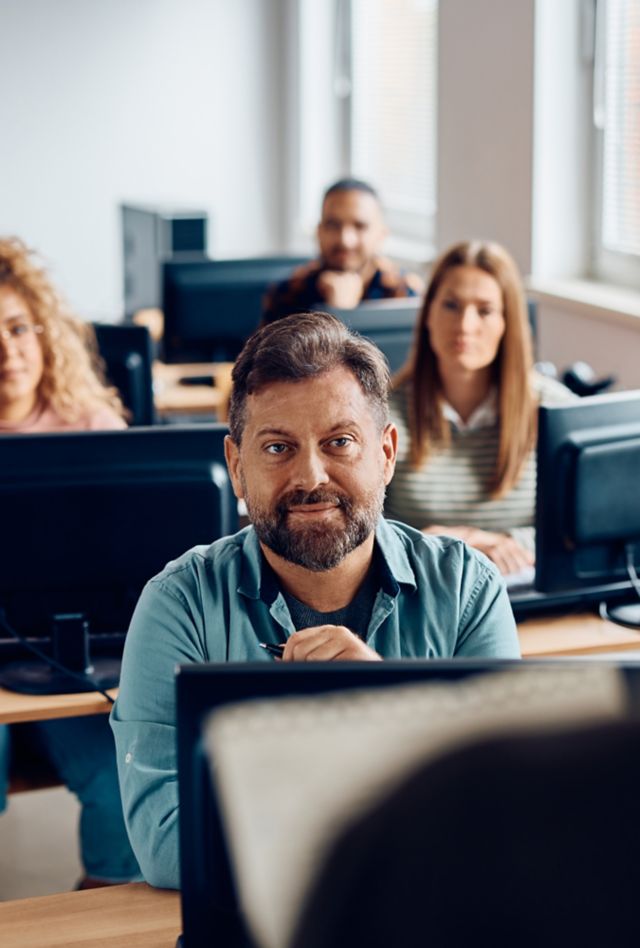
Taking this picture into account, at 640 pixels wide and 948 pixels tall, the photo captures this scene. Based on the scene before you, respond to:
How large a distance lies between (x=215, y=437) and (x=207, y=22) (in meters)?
5.12

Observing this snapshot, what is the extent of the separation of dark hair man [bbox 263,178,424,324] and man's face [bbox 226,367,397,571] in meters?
2.80

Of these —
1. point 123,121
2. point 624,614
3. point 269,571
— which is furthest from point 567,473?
point 123,121

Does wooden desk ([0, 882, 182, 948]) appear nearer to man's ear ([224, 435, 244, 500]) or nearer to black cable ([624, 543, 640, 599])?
man's ear ([224, 435, 244, 500])

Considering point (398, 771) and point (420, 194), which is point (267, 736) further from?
point (420, 194)

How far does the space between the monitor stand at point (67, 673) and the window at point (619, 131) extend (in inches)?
105

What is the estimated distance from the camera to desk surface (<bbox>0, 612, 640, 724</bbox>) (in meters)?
1.99

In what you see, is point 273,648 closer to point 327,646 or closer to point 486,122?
point 327,646

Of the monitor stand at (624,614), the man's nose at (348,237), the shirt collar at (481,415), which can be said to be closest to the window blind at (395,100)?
the man's nose at (348,237)

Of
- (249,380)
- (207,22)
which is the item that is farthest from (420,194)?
(249,380)

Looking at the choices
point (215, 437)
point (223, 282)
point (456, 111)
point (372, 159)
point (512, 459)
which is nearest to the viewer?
point (215, 437)

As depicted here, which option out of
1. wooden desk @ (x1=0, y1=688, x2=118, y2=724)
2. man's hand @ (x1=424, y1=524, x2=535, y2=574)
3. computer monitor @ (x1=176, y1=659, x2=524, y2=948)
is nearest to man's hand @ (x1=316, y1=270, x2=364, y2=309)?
man's hand @ (x1=424, y1=524, x2=535, y2=574)

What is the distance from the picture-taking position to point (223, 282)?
4.20 meters

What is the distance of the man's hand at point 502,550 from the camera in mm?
2451

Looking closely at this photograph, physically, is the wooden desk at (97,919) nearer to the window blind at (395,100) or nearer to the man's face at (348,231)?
the man's face at (348,231)
